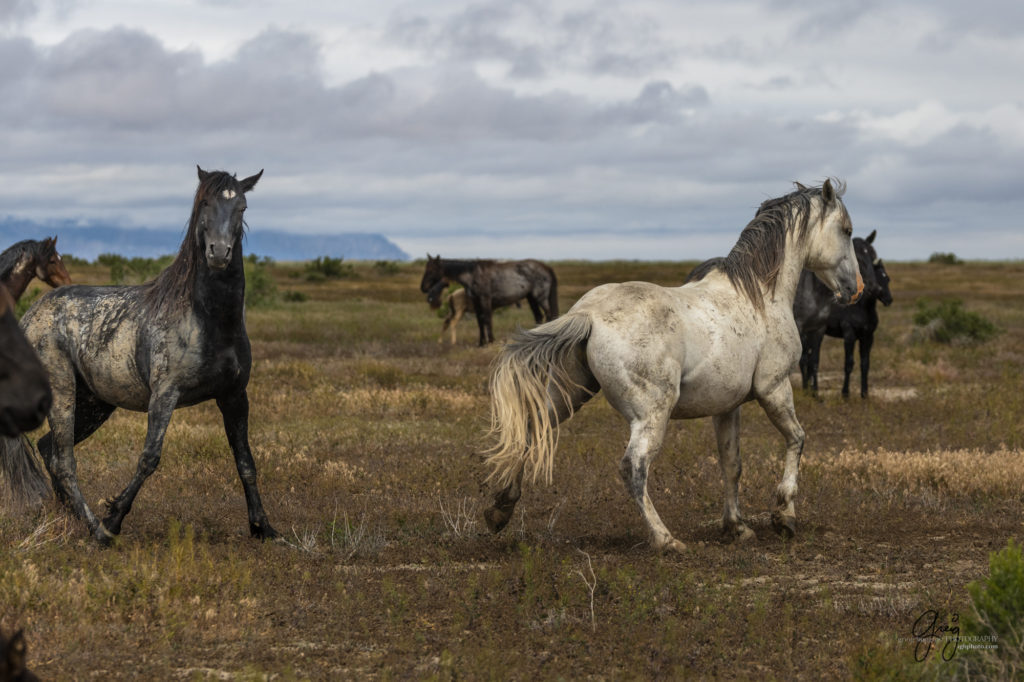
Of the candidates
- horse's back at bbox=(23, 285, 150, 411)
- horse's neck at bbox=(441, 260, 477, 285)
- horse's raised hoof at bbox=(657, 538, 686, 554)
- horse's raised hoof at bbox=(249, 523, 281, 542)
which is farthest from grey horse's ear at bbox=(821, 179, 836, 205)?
horse's neck at bbox=(441, 260, 477, 285)

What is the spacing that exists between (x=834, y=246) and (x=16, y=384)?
7.11m

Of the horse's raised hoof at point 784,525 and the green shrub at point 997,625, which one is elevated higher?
the green shrub at point 997,625

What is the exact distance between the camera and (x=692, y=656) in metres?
5.23

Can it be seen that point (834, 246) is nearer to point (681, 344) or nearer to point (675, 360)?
point (681, 344)

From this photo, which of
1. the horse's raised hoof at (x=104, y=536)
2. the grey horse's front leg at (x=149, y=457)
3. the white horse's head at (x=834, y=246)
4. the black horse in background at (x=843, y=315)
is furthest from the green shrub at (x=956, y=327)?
the horse's raised hoof at (x=104, y=536)

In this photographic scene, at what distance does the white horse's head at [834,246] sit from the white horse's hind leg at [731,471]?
5.17 ft

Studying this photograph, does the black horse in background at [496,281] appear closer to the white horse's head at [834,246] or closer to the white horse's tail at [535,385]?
the white horse's head at [834,246]

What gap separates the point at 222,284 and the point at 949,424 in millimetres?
10871

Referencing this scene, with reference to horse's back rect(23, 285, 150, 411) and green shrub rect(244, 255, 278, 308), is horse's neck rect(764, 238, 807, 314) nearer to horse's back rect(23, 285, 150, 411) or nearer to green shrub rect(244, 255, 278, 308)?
horse's back rect(23, 285, 150, 411)

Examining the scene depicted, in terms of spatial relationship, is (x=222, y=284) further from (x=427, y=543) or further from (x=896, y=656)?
(x=896, y=656)

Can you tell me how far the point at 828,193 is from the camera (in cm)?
821

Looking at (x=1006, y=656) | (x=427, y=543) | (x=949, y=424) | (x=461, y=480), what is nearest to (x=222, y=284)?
(x=427, y=543)

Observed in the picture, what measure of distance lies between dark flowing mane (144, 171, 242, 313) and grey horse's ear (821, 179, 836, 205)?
4.87m

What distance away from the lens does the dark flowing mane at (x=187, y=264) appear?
23.0 feet
